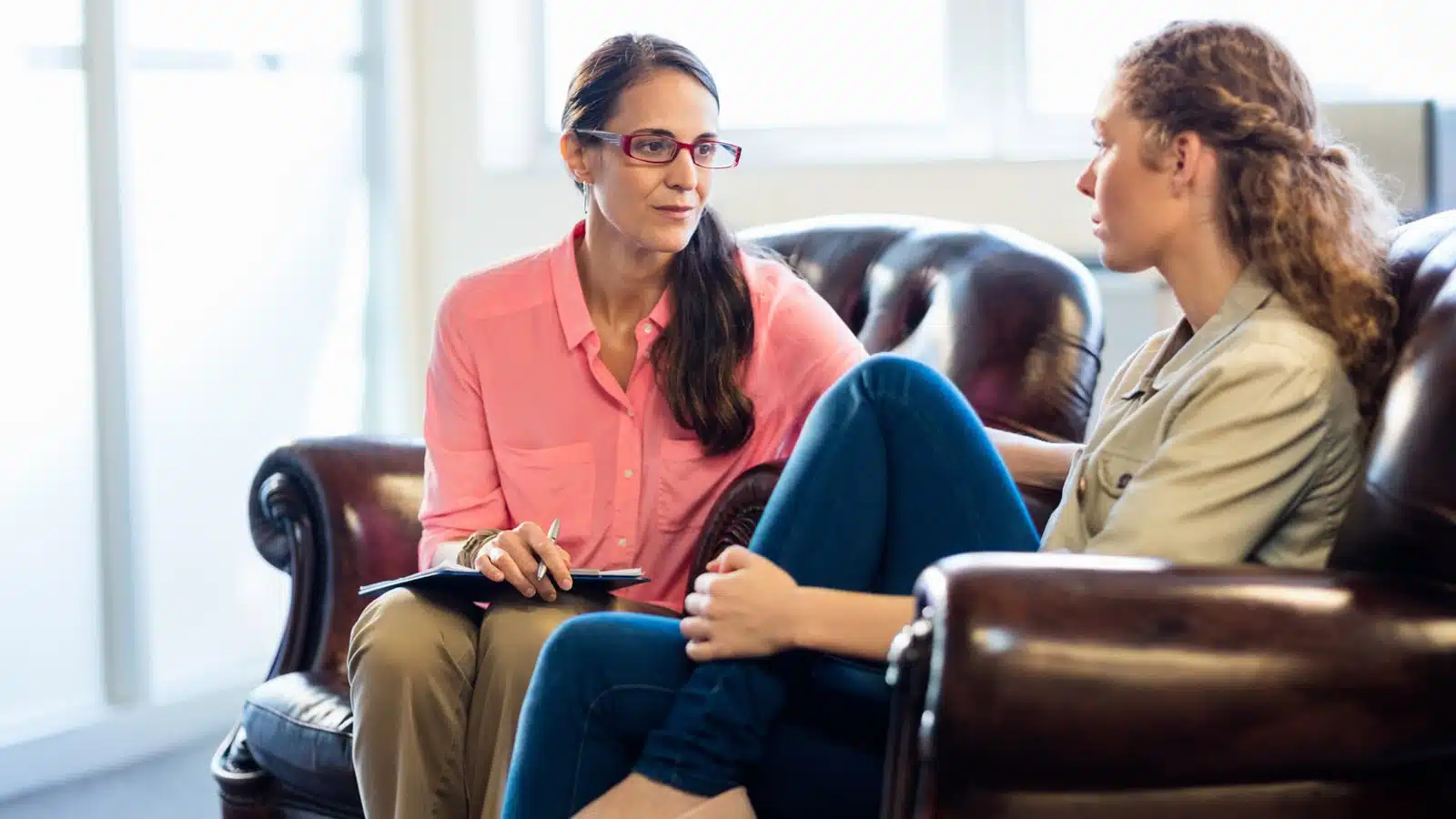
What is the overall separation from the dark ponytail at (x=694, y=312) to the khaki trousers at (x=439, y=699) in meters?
0.31

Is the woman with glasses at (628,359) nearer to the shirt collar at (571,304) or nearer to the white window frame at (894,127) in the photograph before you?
the shirt collar at (571,304)

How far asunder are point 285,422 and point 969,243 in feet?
5.95

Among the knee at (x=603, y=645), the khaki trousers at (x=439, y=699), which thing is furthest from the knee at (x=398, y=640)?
the knee at (x=603, y=645)

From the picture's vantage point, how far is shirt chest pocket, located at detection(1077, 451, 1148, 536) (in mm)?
1566

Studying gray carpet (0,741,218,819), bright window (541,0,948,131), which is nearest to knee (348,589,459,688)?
gray carpet (0,741,218,819)

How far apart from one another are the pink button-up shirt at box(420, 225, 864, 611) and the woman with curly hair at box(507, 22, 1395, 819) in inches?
17.0

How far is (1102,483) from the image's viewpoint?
1593 mm

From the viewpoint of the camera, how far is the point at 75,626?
9.64 feet

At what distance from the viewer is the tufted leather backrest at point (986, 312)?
6.86ft

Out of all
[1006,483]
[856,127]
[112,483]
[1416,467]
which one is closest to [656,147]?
[1006,483]

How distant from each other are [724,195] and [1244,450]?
82.0 inches

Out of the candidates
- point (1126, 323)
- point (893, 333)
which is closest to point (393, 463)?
point (893, 333)

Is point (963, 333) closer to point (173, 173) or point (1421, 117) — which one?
point (1421, 117)

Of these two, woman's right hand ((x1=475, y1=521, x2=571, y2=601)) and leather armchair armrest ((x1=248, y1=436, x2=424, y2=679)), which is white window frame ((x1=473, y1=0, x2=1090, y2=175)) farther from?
woman's right hand ((x1=475, y1=521, x2=571, y2=601))
